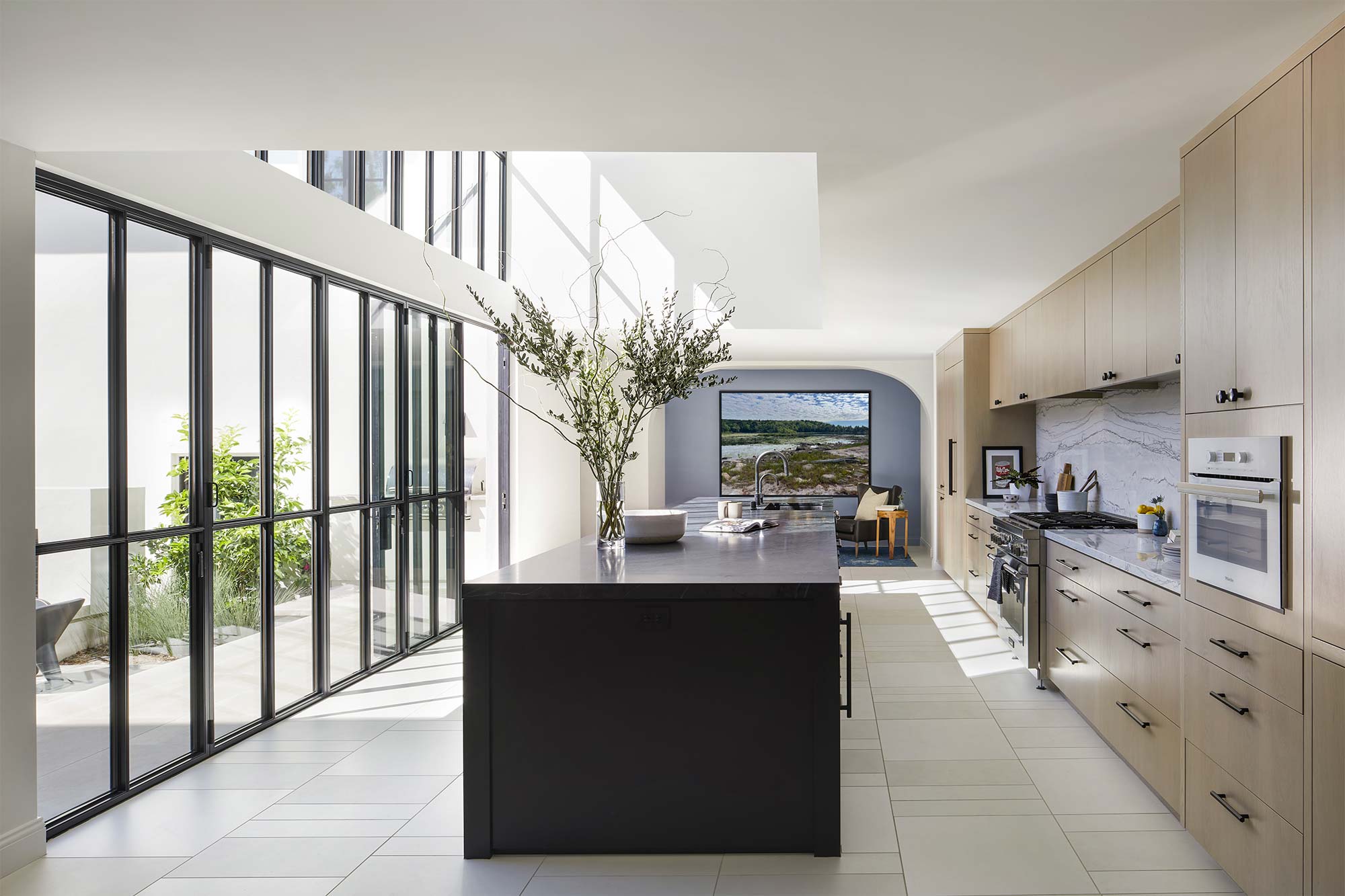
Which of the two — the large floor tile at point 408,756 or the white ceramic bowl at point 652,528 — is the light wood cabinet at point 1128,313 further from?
the large floor tile at point 408,756

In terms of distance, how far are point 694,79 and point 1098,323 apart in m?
3.06

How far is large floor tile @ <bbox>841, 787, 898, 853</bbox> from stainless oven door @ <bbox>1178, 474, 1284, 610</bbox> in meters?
1.29

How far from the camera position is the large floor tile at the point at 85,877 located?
2.39m

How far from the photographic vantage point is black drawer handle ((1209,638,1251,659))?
2199mm

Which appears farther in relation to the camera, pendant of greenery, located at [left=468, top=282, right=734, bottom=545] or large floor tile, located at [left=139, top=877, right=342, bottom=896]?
pendant of greenery, located at [left=468, top=282, right=734, bottom=545]

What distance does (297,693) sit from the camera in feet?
13.5

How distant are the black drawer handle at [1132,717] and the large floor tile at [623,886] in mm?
1771

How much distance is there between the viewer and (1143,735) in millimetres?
3008

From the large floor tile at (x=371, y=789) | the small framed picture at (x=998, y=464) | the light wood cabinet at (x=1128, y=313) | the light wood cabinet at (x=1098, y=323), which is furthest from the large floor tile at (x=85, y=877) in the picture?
the small framed picture at (x=998, y=464)

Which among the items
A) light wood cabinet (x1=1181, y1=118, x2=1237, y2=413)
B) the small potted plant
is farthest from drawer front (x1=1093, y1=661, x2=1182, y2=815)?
the small potted plant

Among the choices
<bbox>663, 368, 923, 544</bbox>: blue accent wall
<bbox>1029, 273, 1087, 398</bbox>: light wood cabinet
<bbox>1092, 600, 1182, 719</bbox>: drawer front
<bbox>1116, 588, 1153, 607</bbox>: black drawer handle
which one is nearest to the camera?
<bbox>1092, 600, 1182, 719</bbox>: drawer front

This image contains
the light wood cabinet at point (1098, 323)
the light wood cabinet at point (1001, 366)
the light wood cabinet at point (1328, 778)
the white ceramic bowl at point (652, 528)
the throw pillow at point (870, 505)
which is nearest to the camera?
the light wood cabinet at point (1328, 778)

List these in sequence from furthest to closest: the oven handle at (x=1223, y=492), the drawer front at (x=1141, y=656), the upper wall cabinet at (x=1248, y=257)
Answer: the drawer front at (x=1141, y=656)
the oven handle at (x=1223, y=492)
the upper wall cabinet at (x=1248, y=257)

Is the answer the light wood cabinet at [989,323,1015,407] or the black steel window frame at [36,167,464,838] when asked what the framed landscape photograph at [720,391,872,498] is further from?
the black steel window frame at [36,167,464,838]
